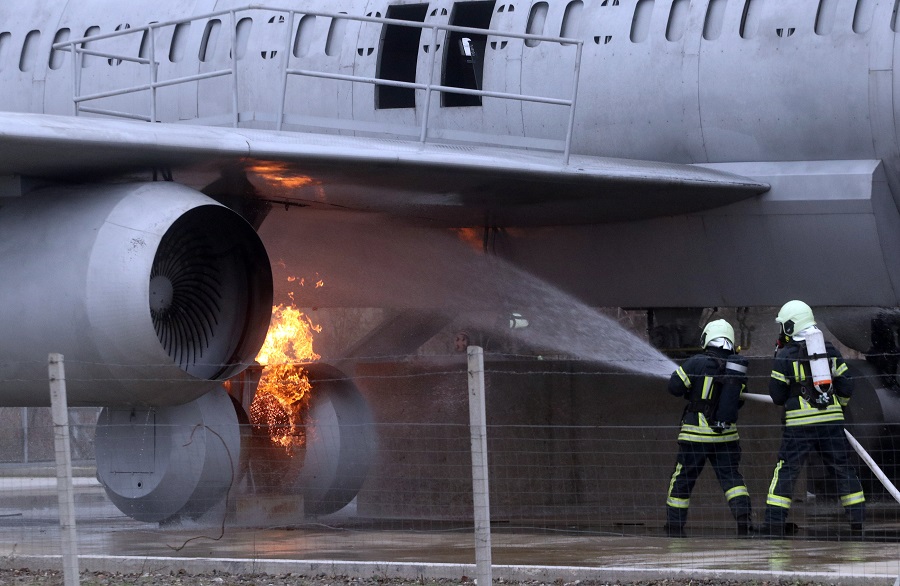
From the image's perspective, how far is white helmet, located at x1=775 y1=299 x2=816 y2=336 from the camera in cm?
1077

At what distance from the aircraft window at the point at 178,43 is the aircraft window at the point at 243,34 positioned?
2.29ft

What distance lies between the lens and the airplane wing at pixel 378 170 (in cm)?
1030

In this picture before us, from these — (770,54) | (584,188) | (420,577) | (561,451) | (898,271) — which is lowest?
(420,577)

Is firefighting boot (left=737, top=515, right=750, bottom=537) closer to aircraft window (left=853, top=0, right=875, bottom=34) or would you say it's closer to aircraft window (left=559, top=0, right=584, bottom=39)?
aircraft window (left=853, top=0, right=875, bottom=34)

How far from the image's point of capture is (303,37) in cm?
1429

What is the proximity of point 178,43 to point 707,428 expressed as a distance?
24.2ft

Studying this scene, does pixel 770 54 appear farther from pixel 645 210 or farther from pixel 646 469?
pixel 646 469

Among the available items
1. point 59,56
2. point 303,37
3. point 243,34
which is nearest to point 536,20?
point 303,37

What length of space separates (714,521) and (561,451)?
218 centimetres

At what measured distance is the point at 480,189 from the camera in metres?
12.3

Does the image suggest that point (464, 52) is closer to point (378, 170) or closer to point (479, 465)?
point (378, 170)

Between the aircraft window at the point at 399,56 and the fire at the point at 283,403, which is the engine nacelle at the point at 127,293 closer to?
the fire at the point at 283,403

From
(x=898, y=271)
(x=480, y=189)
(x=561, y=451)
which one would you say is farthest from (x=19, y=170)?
(x=898, y=271)

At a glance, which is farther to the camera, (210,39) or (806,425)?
(210,39)
